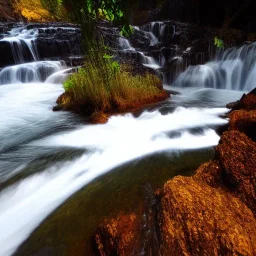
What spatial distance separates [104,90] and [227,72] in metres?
6.40

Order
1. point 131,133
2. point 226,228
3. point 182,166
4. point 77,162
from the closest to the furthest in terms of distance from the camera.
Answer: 1. point 226,228
2. point 182,166
3. point 77,162
4. point 131,133

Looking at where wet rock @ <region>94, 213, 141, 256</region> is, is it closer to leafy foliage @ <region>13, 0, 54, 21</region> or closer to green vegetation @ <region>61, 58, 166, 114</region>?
green vegetation @ <region>61, 58, 166, 114</region>

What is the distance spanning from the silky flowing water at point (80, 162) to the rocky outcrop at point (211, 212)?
1.84 feet

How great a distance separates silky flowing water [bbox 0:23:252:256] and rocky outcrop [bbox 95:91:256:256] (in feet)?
1.84

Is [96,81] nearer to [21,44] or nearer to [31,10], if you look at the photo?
[21,44]

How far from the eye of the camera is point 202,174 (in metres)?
1.92

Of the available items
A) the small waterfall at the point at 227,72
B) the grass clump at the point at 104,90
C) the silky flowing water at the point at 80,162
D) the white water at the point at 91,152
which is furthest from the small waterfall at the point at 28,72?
the white water at the point at 91,152

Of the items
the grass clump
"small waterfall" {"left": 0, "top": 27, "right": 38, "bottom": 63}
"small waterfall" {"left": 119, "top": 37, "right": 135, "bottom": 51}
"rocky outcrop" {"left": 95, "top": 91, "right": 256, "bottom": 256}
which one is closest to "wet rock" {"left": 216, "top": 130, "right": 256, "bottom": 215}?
"rocky outcrop" {"left": 95, "top": 91, "right": 256, "bottom": 256}

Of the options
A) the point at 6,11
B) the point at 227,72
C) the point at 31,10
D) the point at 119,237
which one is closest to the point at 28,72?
the point at 227,72

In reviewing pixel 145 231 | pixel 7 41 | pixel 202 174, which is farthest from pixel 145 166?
pixel 7 41

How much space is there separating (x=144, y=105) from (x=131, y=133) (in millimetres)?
1642

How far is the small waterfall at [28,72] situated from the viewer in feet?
33.9

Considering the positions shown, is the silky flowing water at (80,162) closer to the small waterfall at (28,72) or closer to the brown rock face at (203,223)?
the brown rock face at (203,223)

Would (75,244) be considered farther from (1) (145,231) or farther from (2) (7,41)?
(2) (7,41)
